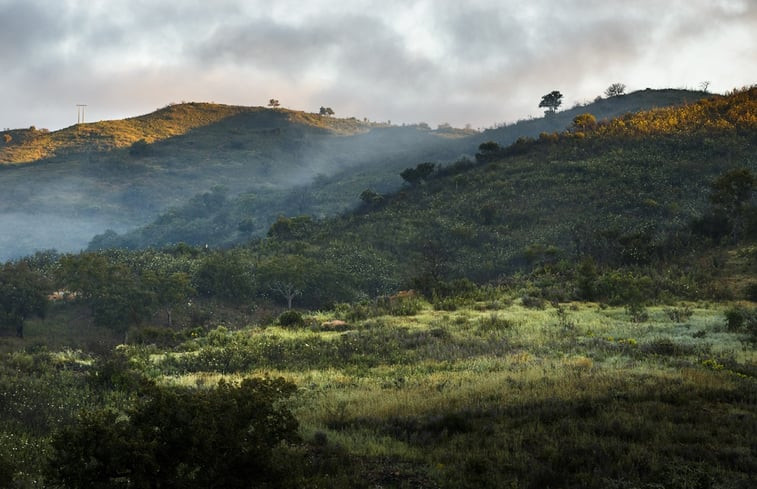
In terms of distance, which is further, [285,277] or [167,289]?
[285,277]

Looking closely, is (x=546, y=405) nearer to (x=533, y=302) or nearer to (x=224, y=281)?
(x=533, y=302)

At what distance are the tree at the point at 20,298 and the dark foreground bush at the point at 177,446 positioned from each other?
3958 cm

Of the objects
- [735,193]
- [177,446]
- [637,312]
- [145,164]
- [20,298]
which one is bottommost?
[637,312]

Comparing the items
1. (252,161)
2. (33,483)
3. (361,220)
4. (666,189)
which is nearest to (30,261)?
(361,220)

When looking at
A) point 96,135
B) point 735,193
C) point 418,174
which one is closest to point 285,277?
point 735,193

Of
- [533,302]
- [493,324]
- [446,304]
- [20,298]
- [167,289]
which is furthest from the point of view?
[167,289]

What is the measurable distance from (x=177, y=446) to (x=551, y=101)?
473 feet

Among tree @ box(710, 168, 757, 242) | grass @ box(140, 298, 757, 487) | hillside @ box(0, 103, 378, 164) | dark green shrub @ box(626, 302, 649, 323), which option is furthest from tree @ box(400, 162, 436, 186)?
hillside @ box(0, 103, 378, 164)

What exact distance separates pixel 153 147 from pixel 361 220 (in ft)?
365

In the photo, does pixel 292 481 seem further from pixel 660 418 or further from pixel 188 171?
pixel 188 171

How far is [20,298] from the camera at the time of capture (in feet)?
137

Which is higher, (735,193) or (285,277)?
(735,193)

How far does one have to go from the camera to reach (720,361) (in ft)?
56.5

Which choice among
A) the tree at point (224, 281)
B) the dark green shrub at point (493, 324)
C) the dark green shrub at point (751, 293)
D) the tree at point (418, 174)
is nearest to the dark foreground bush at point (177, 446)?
the dark green shrub at point (493, 324)
